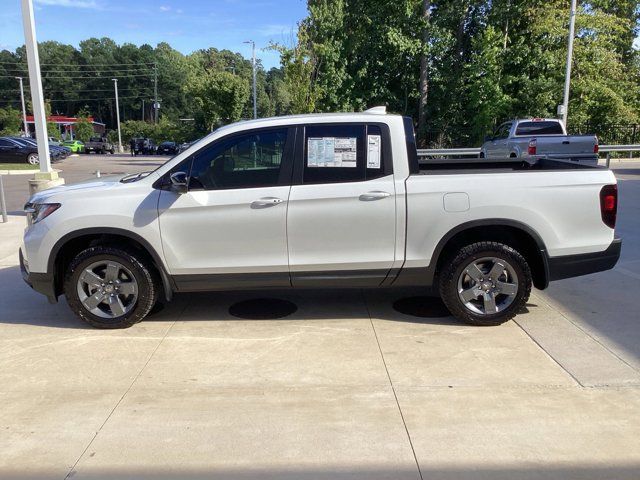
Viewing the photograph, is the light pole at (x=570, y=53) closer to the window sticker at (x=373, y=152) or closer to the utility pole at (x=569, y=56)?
the utility pole at (x=569, y=56)

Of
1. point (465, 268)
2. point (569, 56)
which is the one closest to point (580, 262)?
point (465, 268)

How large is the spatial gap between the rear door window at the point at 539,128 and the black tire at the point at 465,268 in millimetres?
12829

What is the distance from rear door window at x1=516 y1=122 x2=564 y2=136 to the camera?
1655 centimetres

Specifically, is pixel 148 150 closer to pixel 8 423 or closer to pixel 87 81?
pixel 8 423

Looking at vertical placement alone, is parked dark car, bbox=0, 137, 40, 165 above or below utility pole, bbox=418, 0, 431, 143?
below

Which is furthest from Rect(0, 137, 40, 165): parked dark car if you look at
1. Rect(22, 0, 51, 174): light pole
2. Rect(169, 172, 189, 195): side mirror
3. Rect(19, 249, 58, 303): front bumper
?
Rect(169, 172, 189, 195): side mirror

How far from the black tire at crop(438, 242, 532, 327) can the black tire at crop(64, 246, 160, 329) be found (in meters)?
2.71

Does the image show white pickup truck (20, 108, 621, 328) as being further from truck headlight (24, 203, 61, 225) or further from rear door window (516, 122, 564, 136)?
rear door window (516, 122, 564, 136)

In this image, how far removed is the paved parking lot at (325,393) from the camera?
3010 millimetres

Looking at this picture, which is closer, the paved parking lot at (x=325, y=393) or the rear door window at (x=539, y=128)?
the paved parking lot at (x=325, y=393)

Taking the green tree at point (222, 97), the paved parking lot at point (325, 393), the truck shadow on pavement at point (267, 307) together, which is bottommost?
Result: the paved parking lot at point (325, 393)

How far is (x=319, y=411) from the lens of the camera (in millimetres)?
3559

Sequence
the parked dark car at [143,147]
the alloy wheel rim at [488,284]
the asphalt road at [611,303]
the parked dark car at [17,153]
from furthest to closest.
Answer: the parked dark car at [143,147], the parked dark car at [17,153], the alloy wheel rim at [488,284], the asphalt road at [611,303]

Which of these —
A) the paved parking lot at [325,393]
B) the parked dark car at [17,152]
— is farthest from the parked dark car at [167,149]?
the paved parking lot at [325,393]
